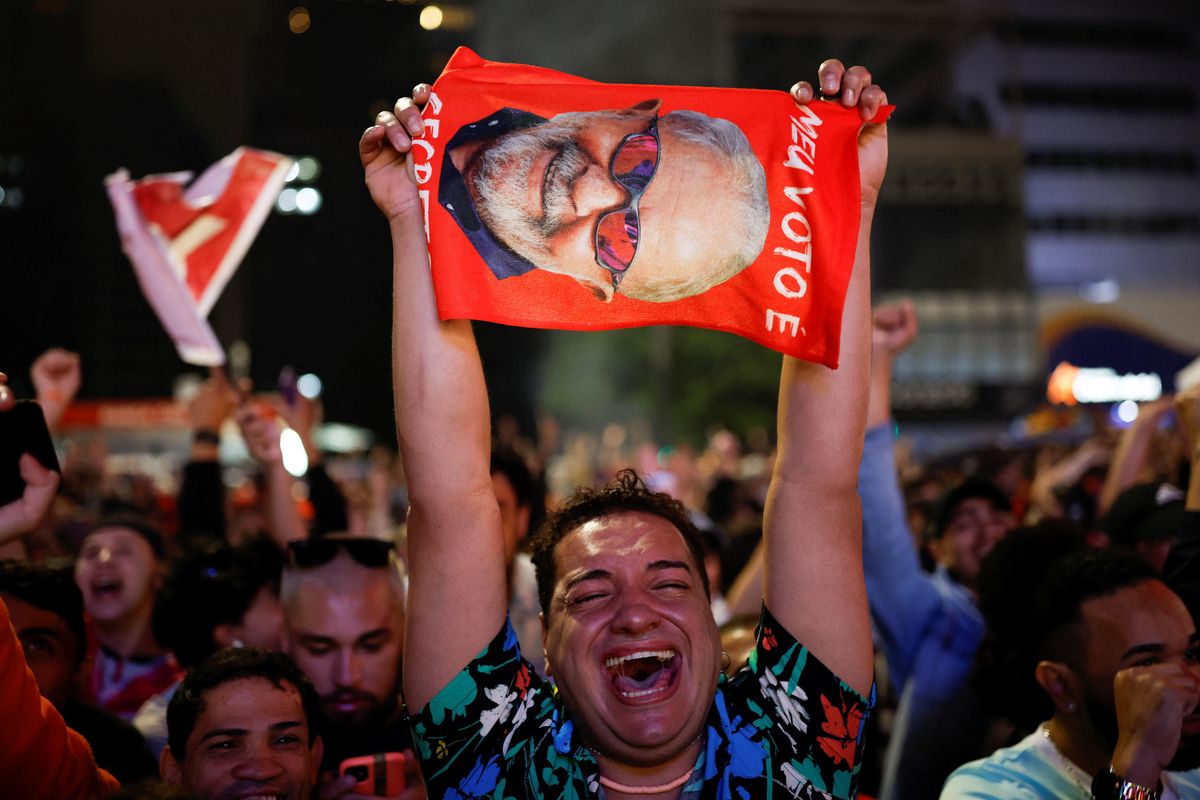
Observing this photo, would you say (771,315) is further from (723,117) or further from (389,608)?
(389,608)

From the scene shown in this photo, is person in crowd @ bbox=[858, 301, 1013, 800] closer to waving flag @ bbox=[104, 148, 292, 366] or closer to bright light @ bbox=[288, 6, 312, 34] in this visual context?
waving flag @ bbox=[104, 148, 292, 366]

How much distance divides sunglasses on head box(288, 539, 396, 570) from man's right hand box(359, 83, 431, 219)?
1238 millimetres

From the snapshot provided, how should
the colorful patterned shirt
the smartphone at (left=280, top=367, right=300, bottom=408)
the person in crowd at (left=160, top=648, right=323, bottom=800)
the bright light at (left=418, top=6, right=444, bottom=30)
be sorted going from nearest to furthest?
the colorful patterned shirt, the person in crowd at (left=160, top=648, right=323, bottom=800), the smartphone at (left=280, top=367, right=300, bottom=408), the bright light at (left=418, top=6, right=444, bottom=30)

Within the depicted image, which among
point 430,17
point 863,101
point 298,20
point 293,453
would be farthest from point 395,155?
point 430,17

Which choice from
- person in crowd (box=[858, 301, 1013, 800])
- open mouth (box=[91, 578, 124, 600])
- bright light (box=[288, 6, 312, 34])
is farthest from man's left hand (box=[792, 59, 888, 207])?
bright light (box=[288, 6, 312, 34])

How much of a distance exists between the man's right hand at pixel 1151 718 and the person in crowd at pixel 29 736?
1.96 meters

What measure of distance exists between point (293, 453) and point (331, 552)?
1.43 meters

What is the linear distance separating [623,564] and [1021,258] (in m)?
43.7

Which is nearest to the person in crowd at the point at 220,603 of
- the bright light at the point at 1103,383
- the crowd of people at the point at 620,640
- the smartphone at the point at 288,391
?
the crowd of people at the point at 620,640

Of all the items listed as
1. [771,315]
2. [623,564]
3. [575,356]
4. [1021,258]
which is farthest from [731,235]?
[1021,258]

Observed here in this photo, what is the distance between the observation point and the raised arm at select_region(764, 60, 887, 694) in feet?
7.13

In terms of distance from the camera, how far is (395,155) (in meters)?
2.25

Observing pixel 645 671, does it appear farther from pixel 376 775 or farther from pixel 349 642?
pixel 349 642

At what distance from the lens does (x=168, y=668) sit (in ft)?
13.9
